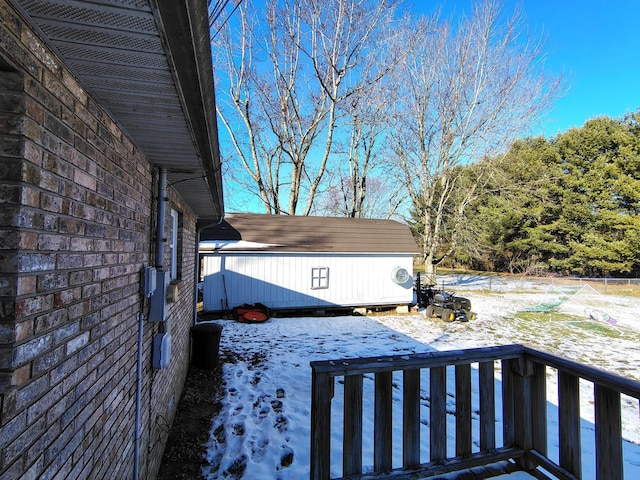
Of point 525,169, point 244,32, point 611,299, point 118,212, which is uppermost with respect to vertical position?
point 244,32

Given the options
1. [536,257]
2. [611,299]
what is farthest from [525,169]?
[611,299]

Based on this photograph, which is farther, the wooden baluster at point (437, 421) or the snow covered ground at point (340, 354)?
the snow covered ground at point (340, 354)

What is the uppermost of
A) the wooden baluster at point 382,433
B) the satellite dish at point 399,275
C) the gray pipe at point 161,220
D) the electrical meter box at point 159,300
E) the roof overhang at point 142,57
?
the roof overhang at point 142,57

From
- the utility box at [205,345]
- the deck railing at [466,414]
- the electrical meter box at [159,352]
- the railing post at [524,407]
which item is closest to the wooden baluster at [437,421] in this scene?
the deck railing at [466,414]

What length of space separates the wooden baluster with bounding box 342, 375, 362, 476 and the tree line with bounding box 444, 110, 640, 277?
21534 mm

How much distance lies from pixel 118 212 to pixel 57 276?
75 centimetres

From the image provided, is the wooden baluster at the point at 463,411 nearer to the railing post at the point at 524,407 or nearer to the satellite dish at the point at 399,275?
the railing post at the point at 524,407

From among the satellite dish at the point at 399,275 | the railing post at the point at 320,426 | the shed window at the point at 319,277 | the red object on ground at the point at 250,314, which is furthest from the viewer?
the satellite dish at the point at 399,275

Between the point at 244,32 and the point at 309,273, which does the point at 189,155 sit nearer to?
the point at 309,273

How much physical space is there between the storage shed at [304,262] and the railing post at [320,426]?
348 inches

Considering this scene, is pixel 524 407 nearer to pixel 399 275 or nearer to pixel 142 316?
pixel 142 316

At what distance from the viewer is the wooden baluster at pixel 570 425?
7.32ft

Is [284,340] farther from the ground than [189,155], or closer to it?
closer to it

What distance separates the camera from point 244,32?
15070 mm
